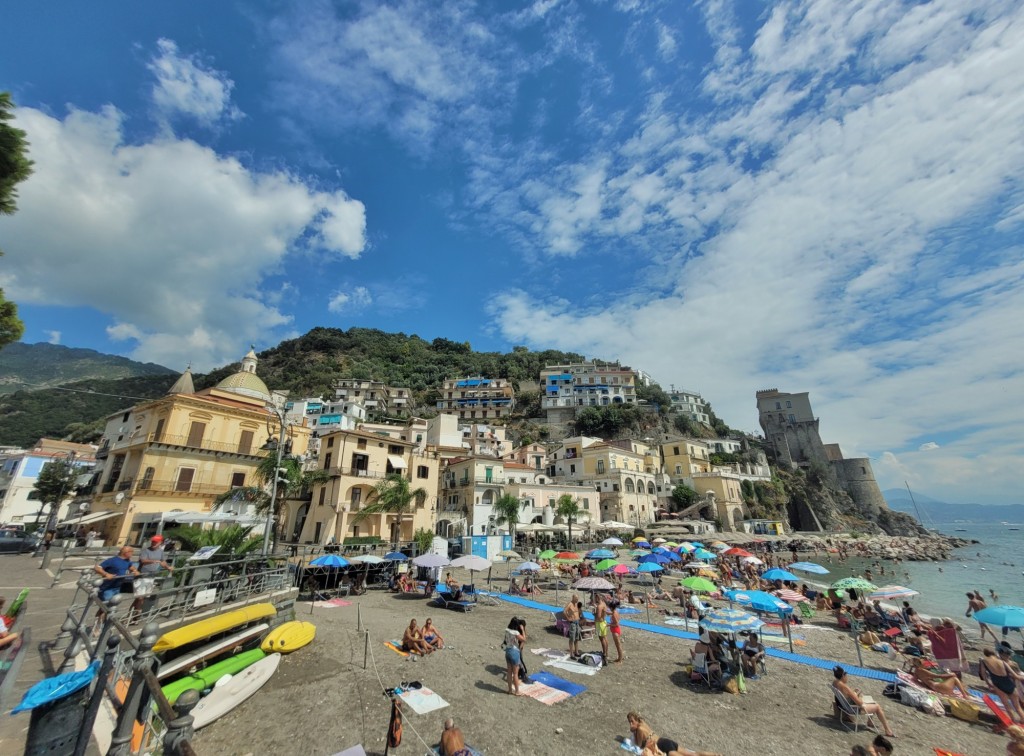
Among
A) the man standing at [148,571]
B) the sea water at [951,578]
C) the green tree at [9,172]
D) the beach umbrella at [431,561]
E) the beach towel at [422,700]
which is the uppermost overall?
the green tree at [9,172]

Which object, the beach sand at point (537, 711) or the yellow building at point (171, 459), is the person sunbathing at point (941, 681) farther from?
the yellow building at point (171, 459)

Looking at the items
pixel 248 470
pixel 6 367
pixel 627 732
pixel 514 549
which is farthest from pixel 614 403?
pixel 6 367

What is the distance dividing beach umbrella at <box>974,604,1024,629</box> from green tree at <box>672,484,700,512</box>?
44295 mm

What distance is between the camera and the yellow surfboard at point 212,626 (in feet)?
28.1

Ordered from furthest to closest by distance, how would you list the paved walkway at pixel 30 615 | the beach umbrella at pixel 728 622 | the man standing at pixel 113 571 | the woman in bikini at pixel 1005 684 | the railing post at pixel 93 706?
the beach umbrella at pixel 728 622 → the woman in bikini at pixel 1005 684 → the man standing at pixel 113 571 → the paved walkway at pixel 30 615 → the railing post at pixel 93 706

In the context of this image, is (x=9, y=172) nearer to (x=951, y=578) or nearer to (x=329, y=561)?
(x=329, y=561)

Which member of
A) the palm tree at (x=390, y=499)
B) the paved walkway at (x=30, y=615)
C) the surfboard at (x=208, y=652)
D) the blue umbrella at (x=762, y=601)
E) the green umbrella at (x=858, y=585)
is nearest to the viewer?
the paved walkway at (x=30, y=615)

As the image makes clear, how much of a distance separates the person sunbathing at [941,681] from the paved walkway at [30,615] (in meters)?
16.9

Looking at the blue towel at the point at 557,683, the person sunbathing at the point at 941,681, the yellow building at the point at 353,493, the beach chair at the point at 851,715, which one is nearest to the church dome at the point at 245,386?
the yellow building at the point at 353,493

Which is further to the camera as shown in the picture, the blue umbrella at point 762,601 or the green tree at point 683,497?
the green tree at point 683,497

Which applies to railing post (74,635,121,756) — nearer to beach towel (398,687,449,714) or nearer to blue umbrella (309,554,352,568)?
beach towel (398,687,449,714)

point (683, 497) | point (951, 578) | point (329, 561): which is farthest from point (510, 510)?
point (951, 578)

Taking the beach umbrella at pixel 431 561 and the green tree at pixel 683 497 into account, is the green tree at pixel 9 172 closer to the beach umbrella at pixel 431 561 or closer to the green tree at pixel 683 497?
the beach umbrella at pixel 431 561

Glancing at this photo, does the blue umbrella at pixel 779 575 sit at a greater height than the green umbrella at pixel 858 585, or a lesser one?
greater
